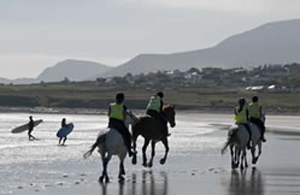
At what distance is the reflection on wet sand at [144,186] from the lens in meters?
20.5

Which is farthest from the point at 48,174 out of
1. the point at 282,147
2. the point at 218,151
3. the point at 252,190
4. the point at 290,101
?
the point at 290,101

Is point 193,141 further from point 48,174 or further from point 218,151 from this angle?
point 48,174

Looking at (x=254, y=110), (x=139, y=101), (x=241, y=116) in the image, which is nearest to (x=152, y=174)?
(x=241, y=116)

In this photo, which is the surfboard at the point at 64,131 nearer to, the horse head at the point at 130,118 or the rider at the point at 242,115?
the rider at the point at 242,115

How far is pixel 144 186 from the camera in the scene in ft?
71.9

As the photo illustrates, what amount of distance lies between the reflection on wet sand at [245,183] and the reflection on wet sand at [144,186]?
169 cm

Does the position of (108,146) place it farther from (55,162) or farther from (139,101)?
(139,101)

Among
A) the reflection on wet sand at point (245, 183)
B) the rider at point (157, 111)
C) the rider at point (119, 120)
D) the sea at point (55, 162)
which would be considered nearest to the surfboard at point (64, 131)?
the sea at point (55, 162)

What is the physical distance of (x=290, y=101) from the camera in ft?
444

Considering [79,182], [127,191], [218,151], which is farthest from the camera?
[218,151]

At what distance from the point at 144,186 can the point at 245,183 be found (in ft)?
9.51

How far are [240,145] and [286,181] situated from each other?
4.14 m

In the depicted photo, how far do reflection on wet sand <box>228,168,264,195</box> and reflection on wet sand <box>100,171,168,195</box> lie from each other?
66.4 inches

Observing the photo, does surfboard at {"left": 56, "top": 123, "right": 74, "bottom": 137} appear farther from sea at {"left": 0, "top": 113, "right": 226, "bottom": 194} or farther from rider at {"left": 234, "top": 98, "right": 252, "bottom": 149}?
rider at {"left": 234, "top": 98, "right": 252, "bottom": 149}
